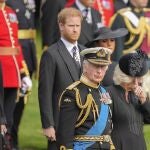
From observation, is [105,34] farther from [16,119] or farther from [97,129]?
[97,129]

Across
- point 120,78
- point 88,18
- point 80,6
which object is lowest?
point 88,18

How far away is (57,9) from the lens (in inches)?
495

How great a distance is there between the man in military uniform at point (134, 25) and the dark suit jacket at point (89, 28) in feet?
2.12

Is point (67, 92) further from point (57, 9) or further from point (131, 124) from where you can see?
point (57, 9)

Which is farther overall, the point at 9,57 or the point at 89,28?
the point at 89,28

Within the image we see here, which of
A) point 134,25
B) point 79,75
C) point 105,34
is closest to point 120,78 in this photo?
point 79,75

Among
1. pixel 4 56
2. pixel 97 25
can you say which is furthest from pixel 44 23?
pixel 4 56

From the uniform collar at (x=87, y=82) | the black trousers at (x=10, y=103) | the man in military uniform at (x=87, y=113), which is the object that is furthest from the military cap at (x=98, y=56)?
the black trousers at (x=10, y=103)

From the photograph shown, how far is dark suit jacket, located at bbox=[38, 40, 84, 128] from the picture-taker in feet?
29.7

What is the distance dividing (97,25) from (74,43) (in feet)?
8.86

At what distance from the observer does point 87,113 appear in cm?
752

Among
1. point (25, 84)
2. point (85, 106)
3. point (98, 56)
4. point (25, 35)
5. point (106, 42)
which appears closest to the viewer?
point (85, 106)

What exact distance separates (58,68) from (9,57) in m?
1.78

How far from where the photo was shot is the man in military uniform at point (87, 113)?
7469 mm
